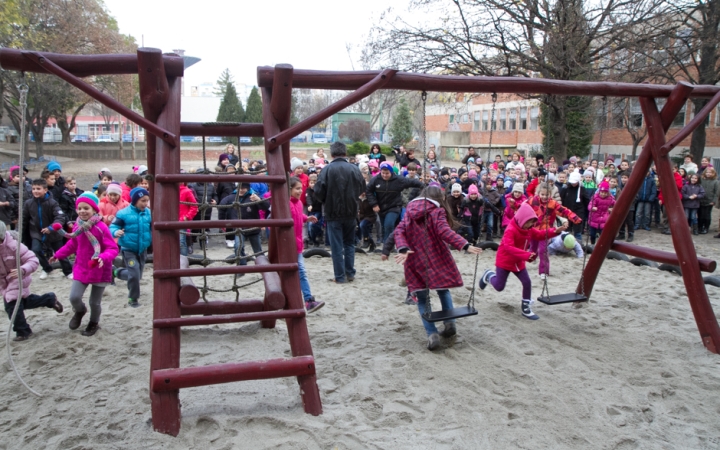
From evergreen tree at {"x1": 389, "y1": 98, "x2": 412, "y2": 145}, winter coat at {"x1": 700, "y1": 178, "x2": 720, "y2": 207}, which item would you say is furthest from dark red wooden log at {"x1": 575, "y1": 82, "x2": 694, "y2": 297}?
evergreen tree at {"x1": 389, "y1": 98, "x2": 412, "y2": 145}

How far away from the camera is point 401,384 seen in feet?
13.4

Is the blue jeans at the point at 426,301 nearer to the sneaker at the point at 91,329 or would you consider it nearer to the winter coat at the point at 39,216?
the sneaker at the point at 91,329

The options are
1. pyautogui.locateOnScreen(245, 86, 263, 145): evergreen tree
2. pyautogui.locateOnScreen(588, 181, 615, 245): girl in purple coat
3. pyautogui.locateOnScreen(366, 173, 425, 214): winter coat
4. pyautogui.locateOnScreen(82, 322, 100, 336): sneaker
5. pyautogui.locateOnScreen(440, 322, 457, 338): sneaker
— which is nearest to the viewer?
pyautogui.locateOnScreen(440, 322, 457, 338): sneaker

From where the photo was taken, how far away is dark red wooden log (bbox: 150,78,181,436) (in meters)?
3.28

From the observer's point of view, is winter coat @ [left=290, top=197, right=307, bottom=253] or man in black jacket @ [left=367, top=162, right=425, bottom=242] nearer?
winter coat @ [left=290, top=197, right=307, bottom=253]

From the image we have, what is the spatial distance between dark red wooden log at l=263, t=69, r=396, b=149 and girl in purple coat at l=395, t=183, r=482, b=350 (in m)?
1.09

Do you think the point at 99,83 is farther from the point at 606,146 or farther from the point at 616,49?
the point at 606,146

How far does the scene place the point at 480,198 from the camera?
33.1 feet

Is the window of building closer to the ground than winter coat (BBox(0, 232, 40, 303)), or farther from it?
farther from it

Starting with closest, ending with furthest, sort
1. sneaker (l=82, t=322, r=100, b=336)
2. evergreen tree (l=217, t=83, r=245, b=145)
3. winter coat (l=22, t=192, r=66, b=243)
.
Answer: sneaker (l=82, t=322, r=100, b=336) → winter coat (l=22, t=192, r=66, b=243) → evergreen tree (l=217, t=83, r=245, b=145)

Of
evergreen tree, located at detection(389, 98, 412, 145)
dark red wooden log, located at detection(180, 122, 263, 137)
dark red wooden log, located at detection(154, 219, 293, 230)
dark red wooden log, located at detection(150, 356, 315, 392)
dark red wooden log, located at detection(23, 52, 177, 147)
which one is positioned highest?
evergreen tree, located at detection(389, 98, 412, 145)

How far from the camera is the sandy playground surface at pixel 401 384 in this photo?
3.35 m

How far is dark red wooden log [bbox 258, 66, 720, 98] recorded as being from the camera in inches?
168

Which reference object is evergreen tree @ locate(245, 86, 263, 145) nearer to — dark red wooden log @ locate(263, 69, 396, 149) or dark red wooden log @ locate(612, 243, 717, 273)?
dark red wooden log @ locate(612, 243, 717, 273)
